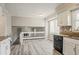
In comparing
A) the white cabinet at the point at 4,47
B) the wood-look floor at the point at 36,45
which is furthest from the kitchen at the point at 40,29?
the white cabinet at the point at 4,47

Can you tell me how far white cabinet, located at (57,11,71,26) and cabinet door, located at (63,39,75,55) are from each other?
0.92m

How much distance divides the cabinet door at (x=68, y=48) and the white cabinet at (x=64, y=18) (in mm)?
918

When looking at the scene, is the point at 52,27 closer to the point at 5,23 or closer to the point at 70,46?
the point at 70,46

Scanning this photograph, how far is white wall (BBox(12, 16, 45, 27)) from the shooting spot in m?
3.30

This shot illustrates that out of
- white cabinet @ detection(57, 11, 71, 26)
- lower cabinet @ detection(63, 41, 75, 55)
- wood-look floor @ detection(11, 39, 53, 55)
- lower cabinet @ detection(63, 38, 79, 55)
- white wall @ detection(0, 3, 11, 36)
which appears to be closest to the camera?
lower cabinet @ detection(63, 38, 79, 55)

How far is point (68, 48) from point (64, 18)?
130cm

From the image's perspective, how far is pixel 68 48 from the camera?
2791 millimetres

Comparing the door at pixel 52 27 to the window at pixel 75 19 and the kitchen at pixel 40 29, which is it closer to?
the kitchen at pixel 40 29

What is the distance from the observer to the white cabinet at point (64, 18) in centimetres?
364

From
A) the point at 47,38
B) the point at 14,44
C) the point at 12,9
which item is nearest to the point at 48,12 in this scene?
the point at 47,38

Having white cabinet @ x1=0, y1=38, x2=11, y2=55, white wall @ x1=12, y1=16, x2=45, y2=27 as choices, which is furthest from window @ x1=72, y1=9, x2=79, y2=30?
white cabinet @ x1=0, y1=38, x2=11, y2=55

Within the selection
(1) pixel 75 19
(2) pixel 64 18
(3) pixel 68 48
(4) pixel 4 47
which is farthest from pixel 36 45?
(4) pixel 4 47

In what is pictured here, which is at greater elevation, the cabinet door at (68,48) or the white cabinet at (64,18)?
the white cabinet at (64,18)

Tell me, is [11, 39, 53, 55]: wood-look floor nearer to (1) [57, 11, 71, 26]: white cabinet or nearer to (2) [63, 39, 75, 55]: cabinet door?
(2) [63, 39, 75, 55]: cabinet door
